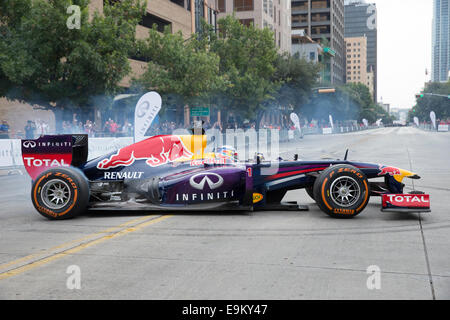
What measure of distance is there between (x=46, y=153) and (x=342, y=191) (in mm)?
4443

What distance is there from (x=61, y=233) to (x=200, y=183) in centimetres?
208

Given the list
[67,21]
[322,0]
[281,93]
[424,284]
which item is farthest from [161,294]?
[322,0]

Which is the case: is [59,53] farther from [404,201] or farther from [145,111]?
[404,201]

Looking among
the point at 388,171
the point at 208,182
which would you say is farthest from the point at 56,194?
the point at 388,171

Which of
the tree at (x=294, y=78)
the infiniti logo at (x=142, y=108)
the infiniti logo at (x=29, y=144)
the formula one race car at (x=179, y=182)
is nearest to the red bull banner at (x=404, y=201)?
the formula one race car at (x=179, y=182)

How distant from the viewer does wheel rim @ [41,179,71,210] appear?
24.1 feet

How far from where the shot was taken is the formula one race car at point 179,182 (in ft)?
24.0

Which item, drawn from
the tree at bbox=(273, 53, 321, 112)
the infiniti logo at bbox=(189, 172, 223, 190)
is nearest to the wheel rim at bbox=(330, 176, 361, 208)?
the infiniti logo at bbox=(189, 172, 223, 190)

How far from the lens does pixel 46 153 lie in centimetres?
774

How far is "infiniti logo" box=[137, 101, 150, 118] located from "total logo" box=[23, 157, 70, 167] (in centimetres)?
1056

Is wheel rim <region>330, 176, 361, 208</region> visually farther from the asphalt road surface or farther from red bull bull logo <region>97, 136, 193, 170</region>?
red bull bull logo <region>97, 136, 193, 170</region>

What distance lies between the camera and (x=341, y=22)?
156875 mm

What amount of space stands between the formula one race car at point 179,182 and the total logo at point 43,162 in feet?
0.05

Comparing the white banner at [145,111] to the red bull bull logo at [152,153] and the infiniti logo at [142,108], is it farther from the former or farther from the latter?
the red bull bull logo at [152,153]
